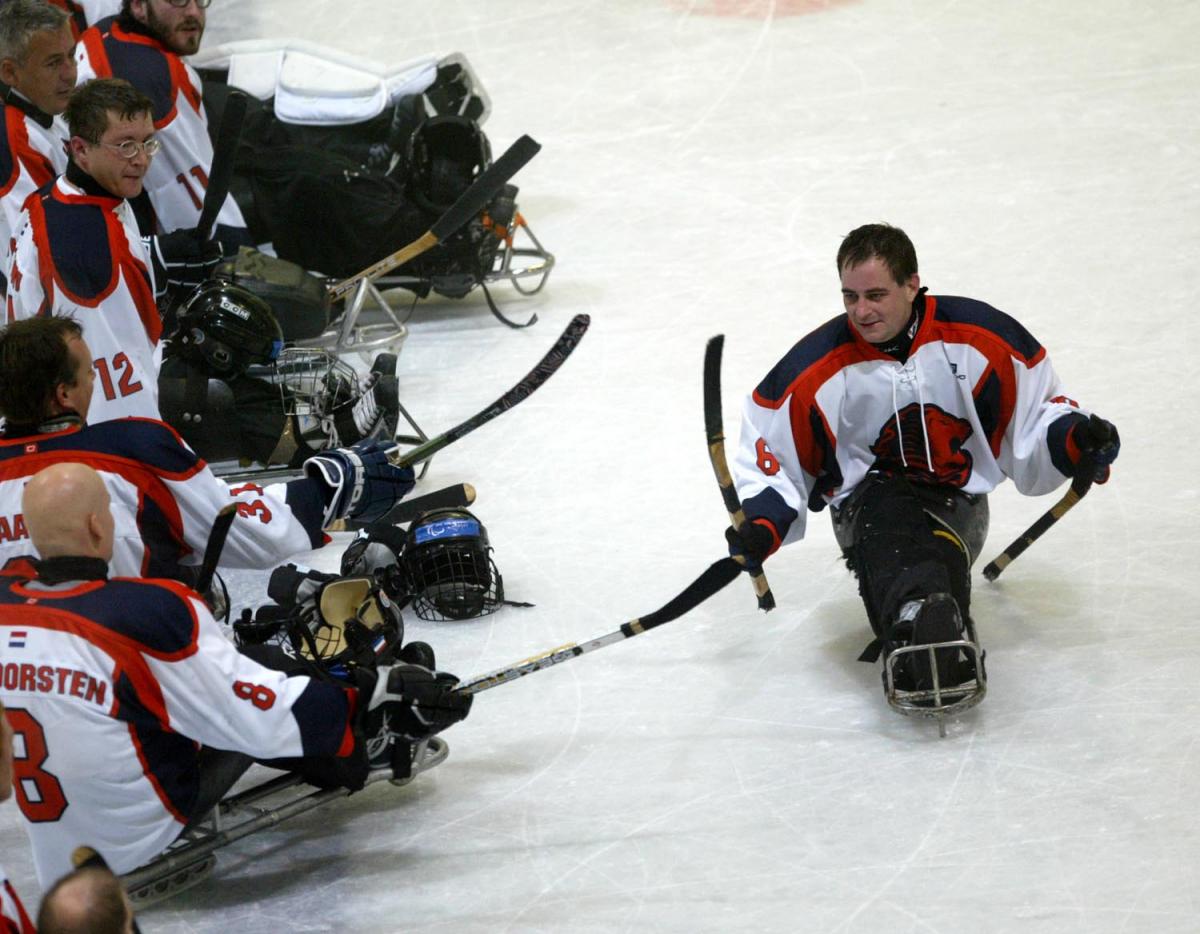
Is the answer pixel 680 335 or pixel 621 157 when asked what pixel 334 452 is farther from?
pixel 621 157

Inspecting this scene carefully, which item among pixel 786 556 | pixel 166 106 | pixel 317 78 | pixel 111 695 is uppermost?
pixel 166 106

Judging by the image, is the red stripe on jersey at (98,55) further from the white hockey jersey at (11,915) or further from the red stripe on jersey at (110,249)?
the white hockey jersey at (11,915)

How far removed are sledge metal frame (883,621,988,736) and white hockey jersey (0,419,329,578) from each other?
3.61ft

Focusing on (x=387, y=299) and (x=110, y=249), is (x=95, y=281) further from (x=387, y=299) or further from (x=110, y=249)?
(x=387, y=299)

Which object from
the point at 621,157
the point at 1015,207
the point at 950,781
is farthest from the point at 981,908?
the point at 621,157

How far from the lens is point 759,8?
25.4ft

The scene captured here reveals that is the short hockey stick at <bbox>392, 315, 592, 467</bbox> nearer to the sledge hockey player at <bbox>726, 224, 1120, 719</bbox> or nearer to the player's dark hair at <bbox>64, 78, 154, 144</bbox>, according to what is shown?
the sledge hockey player at <bbox>726, 224, 1120, 719</bbox>

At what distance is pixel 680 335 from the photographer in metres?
5.07

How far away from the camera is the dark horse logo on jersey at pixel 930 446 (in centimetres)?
332

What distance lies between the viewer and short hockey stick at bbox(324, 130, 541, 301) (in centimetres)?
455

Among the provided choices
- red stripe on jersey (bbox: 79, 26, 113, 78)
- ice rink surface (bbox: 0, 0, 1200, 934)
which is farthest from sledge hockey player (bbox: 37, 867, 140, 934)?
red stripe on jersey (bbox: 79, 26, 113, 78)

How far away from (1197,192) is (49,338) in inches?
163

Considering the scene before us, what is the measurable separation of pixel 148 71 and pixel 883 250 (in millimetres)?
2397

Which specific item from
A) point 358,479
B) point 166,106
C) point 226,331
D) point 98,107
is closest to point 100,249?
point 98,107
